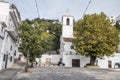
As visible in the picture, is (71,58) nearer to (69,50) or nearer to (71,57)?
(71,57)

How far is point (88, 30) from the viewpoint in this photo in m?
38.2

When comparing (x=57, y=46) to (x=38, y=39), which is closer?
(x=38, y=39)

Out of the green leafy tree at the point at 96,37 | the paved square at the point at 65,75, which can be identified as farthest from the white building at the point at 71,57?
the paved square at the point at 65,75

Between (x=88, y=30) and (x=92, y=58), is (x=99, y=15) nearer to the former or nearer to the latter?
(x=88, y=30)

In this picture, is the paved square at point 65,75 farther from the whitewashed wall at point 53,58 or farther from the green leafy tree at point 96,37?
the whitewashed wall at point 53,58

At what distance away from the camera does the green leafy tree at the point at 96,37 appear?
36156 mm

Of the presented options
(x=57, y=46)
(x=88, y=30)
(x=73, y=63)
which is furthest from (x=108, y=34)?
(x=57, y=46)

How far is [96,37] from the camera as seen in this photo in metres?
36.8

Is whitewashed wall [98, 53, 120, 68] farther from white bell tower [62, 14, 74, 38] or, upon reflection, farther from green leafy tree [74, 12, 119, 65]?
white bell tower [62, 14, 74, 38]

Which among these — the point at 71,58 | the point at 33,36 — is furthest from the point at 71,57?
the point at 33,36

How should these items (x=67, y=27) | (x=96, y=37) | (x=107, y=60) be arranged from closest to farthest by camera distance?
(x=96, y=37) → (x=107, y=60) → (x=67, y=27)

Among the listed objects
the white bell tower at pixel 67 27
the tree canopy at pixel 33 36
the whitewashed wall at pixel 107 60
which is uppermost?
the white bell tower at pixel 67 27

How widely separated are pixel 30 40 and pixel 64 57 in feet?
63.1

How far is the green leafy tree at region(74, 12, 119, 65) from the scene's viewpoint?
119ft
